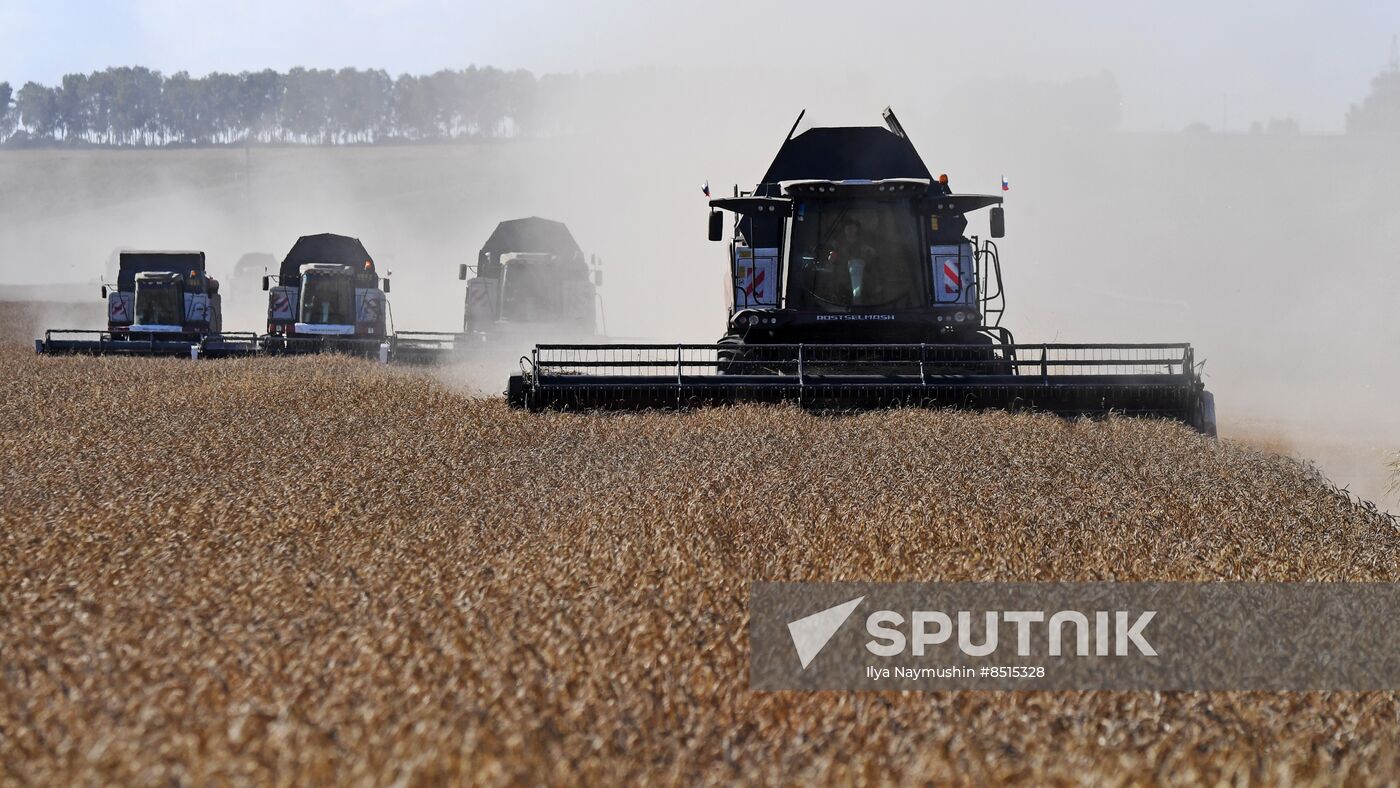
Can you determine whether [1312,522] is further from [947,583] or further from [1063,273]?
[1063,273]

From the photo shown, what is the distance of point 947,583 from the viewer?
4.89m

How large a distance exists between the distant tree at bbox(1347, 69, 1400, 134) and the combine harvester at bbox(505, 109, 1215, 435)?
8238 cm

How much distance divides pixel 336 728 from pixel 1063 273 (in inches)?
2271

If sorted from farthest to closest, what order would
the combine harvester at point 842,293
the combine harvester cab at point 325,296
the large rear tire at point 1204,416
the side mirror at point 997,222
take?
the combine harvester cab at point 325,296 < the side mirror at point 997,222 < the combine harvester at point 842,293 < the large rear tire at point 1204,416

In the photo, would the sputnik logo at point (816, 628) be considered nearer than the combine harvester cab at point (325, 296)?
Yes

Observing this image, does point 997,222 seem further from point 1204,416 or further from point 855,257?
point 1204,416

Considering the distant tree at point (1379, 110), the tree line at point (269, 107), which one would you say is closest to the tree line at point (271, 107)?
the tree line at point (269, 107)

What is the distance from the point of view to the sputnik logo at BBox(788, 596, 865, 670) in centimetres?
398

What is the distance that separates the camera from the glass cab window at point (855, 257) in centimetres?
1300

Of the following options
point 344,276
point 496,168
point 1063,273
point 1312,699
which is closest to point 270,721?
point 1312,699

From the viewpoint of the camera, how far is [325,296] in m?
27.1

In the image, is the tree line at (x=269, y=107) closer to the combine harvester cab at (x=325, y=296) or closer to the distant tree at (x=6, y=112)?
the distant tree at (x=6, y=112)

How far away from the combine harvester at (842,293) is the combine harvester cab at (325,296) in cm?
1480

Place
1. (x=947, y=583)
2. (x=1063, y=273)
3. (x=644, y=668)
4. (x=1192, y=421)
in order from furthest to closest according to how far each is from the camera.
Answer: (x=1063, y=273)
(x=1192, y=421)
(x=947, y=583)
(x=644, y=668)
